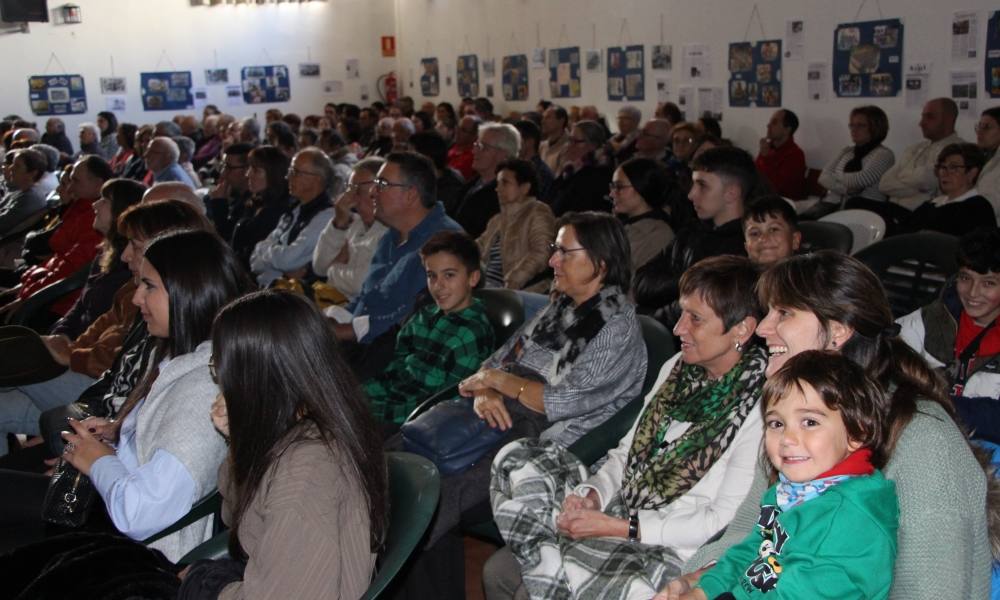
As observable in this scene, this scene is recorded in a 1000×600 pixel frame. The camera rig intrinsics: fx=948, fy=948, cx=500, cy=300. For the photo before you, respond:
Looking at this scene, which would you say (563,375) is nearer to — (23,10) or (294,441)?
(294,441)

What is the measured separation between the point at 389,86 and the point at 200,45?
2.93m

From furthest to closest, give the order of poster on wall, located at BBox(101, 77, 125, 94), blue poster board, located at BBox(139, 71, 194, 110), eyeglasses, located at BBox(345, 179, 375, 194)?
blue poster board, located at BBox(139, 71, 194, 110) < poster on wall, located at BBox(101, 77, 125, 94) < eyeglasses, located at BBox(345, 179, 375, 194)

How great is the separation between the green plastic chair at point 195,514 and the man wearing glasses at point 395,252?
1592mm


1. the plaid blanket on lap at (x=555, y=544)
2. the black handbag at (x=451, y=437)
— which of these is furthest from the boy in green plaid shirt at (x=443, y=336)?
the plaid blanket on lap at (x=555, y=544)

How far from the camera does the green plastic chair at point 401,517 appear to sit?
171 cm

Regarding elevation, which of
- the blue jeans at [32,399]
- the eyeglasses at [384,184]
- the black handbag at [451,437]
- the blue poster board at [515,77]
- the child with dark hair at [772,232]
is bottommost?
the blue jeans at [32,399]

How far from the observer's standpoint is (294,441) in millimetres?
1734

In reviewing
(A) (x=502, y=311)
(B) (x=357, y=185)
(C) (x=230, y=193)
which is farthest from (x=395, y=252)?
(C) (x=230, y=193)

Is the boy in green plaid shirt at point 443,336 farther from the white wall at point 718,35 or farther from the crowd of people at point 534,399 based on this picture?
the white wall at point 718,35

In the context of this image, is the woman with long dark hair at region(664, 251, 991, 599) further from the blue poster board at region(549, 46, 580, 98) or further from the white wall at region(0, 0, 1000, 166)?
the blue poster board at region(549, 46, 580, 98)

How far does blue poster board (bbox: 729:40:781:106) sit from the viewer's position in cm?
772

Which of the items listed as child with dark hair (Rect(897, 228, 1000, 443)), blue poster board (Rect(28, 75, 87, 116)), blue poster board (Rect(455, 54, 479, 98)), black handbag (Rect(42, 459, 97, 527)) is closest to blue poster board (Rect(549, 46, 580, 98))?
blue poster board (Rect(455, 54, 479, 98))

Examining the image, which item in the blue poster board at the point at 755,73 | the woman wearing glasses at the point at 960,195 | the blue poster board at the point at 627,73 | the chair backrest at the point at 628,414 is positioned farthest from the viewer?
the blue poster board at the point at 627,73

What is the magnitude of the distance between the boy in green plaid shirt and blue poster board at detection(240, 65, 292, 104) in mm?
12538
